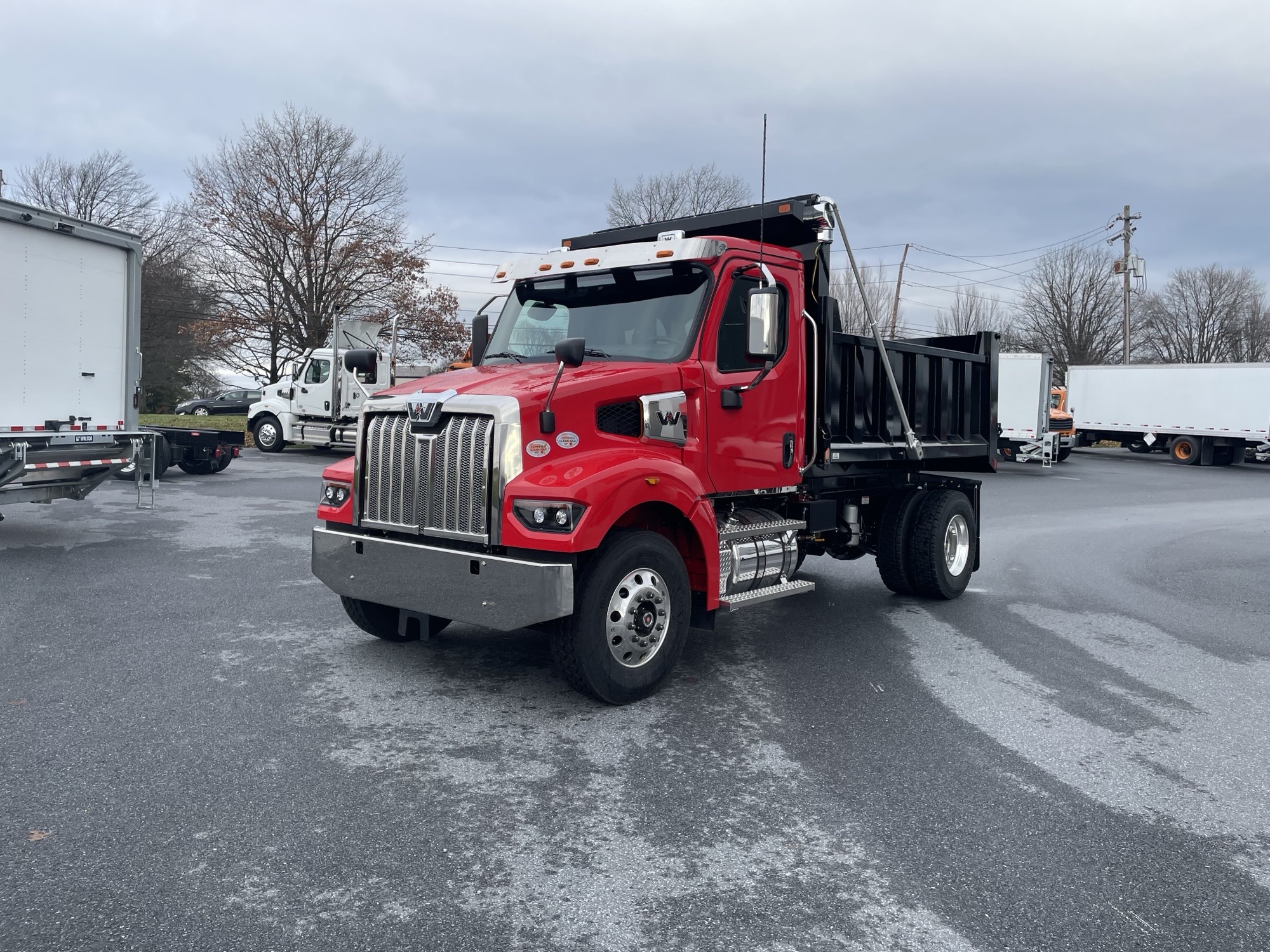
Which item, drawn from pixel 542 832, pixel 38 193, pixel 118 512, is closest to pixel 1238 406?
pixel 118 512

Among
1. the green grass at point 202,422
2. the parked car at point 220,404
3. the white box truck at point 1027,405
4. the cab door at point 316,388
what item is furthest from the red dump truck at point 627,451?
the parked car at point 220,404

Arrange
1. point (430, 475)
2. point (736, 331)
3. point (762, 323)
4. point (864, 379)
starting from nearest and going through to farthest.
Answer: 1. point (430, 475)
2. point (762, 323)
3. point (736, 331)
4. point (864, 379)

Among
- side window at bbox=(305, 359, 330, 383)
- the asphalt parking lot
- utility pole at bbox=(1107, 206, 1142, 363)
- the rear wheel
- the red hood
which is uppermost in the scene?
utility pole at bbox=(1107, 206, 1142, 363)

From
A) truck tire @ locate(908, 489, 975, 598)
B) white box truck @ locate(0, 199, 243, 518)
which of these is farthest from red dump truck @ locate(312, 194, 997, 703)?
white box truck @ locate(0, 199, 243, 518)

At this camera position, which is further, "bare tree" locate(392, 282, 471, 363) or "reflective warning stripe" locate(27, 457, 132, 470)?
"bare tree" locate(392, 282, 471, 363)

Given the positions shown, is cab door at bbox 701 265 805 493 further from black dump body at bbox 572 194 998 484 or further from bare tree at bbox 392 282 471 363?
bare tree at bbox 392 282 471 363

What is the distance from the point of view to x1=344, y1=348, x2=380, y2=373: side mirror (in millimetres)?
5875

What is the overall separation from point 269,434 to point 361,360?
70.0 ft

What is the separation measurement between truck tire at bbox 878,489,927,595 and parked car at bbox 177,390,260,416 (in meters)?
40.0

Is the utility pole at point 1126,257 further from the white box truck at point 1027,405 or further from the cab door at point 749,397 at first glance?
the cab door at point 749,397

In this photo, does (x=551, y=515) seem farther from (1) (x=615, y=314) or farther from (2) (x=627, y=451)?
(1) (x=615, y=314)

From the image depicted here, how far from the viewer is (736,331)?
6156 mm

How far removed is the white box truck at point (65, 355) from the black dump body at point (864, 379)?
6331 mm

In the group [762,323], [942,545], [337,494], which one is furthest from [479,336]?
[942,545]
